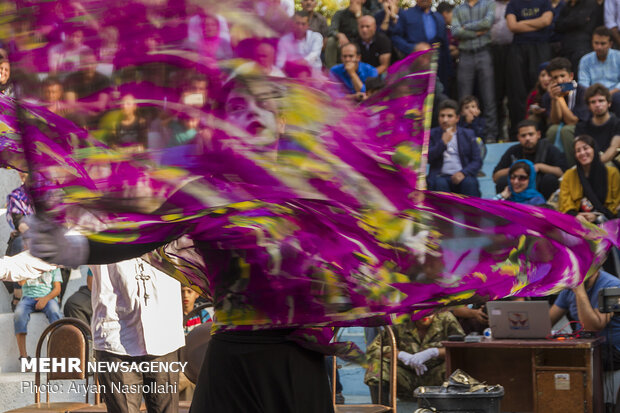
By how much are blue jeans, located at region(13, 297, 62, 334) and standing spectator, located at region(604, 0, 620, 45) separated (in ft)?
21.8

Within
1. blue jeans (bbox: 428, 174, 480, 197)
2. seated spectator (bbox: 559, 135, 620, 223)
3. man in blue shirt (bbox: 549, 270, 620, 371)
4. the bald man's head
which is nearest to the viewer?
man in blue shirt (bbox: 549, 270, 620, 371)

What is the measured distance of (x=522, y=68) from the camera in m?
10.3

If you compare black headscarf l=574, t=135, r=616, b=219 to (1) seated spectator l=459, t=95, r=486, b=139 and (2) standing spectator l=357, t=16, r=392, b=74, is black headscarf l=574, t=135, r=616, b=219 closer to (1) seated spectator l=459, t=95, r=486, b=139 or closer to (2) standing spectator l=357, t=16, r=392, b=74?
(1) seated spectator l=459, t=95, r=486, b=139

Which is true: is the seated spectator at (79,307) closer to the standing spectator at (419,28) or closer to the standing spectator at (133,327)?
the standing spectator at (133,327)

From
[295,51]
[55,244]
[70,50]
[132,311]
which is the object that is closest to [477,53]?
[132,311]

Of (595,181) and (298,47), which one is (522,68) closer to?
(595,181)

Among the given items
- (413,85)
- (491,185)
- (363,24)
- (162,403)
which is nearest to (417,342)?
(162,403)

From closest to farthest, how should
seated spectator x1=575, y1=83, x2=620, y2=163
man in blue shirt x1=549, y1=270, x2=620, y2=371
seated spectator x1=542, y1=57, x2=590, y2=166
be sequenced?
man in blue shirt x1=549, y1=270, x2=620, y2=371, seated spectator x1=575, y1=83, x2=620, y2=163, seated spectator x1=542, y1=57, x2=590, y2=166

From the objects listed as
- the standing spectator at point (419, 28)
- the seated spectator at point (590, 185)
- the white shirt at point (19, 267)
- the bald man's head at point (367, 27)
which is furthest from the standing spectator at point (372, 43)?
the white shirt at point (19, 267)

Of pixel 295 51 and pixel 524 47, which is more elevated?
pixel 524 47

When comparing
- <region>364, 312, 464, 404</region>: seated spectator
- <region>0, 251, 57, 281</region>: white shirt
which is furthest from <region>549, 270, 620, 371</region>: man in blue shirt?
<region>0, 251, 57, 281</region>: white shirt

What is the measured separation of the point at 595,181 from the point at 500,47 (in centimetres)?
311

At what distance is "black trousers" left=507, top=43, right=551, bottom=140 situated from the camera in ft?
33.7

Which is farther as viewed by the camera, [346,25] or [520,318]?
[346,25]
